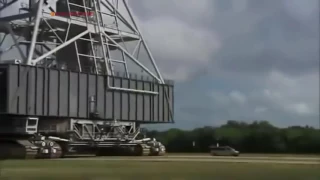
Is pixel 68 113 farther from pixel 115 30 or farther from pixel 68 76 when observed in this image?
pixel 115 30

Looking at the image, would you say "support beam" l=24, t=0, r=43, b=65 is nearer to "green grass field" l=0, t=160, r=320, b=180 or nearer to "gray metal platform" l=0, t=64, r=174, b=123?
"gray metal platform" l=0, t=64, r=174, b=123

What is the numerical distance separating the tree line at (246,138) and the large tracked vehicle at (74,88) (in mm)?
10407

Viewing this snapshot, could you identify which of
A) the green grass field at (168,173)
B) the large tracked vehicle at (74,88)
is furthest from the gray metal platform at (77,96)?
the green grass field at (168,173)

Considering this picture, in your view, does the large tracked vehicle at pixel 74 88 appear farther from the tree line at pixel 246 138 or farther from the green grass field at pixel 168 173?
the green grass field at pixel 168 173

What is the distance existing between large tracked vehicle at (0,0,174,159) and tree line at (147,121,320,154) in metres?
10.4

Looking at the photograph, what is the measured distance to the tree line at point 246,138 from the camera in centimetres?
9739

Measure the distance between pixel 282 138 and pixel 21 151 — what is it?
1827 inches

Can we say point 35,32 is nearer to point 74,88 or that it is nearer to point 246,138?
point 74,88

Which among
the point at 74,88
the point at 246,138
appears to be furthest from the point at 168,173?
the point at 246,138

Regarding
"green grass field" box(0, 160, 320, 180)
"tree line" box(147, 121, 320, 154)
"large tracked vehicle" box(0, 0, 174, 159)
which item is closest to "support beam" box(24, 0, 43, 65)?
"large tracked vehicle" box(0, 0, 174, 159)

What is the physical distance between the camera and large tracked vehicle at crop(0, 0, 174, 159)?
7669 cm

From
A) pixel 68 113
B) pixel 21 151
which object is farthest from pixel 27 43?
pixel 21 151

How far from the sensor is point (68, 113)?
82375 millimetres

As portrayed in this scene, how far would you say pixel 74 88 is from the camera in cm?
8325
